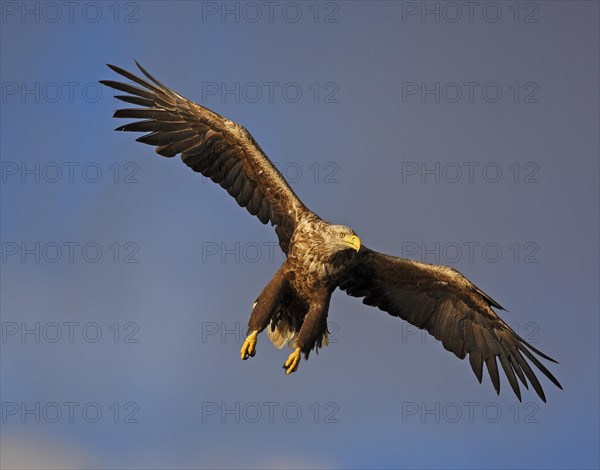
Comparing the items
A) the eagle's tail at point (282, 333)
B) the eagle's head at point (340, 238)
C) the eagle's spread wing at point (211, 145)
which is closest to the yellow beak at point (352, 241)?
the eagle's head at point (340, 238)

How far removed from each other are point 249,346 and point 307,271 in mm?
1057

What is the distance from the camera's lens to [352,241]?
12211 millimetres

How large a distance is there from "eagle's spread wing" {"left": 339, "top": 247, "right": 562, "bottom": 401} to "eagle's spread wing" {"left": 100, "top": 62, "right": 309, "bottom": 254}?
4.61 ft

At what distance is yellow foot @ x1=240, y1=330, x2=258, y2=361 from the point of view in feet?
39.7

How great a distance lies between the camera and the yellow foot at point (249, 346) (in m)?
12.1

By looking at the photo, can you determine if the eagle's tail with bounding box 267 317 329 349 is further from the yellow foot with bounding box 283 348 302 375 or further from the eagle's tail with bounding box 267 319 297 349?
the yellow foot with bounding box 283 348 302 375

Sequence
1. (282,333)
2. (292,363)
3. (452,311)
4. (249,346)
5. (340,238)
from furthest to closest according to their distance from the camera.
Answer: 1. (452,311)
2. (282,333)
3. (340,238)
4. (249,346)
5. (292,363)

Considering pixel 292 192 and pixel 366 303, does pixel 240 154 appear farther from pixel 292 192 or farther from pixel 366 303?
pixel 366 303

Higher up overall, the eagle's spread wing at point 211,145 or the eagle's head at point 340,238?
the eagle's spread wing at point 211,145

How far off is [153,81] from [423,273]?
401 centimetres

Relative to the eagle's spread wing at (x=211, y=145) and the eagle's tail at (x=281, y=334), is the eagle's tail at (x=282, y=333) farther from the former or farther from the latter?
the eagle's spread wing at (x=211, y=145)

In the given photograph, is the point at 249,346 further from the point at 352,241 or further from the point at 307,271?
the point at 352,241

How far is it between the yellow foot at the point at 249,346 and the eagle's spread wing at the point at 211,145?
1.33 m

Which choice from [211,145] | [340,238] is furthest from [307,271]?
[211,145]
